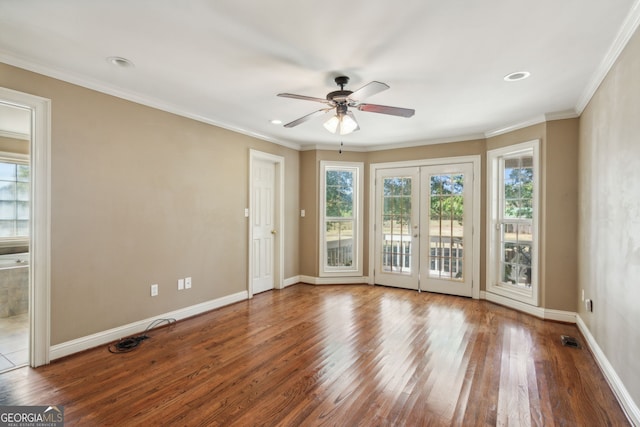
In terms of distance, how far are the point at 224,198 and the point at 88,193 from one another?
1.64 metres

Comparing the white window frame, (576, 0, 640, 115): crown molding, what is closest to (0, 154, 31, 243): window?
(576, 0, 640, 115): crown molding

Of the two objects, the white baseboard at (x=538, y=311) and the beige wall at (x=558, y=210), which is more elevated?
the beige wall at (x=558, y=210)

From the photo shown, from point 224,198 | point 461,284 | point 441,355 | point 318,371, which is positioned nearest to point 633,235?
point 441,355

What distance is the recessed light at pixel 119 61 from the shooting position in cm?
250

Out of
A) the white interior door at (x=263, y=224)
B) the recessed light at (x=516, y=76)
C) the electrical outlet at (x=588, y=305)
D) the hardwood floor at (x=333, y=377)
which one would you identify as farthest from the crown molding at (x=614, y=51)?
the white interior door at (x=263, y=224)

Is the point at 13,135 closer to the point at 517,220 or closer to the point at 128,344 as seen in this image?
the point at 128,344

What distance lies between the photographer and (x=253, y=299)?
473 cm

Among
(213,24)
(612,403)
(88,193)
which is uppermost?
(213,24)

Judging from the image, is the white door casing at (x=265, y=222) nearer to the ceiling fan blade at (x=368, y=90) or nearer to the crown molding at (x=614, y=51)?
the ceiling fan blade at (x=368, y=90)

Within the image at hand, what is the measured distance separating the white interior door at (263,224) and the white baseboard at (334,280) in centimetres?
70

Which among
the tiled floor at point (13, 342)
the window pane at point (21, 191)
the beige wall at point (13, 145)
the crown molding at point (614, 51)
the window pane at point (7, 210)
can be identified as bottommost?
the tiled floor at point (13, 342)

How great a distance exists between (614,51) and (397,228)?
360 centimetres

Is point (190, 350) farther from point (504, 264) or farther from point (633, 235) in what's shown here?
point (504, 264)

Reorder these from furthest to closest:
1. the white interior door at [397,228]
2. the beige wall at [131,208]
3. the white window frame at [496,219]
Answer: the white interior door at [397,228] → the white window frame at [496,219] → the beige wall at [131,208]
